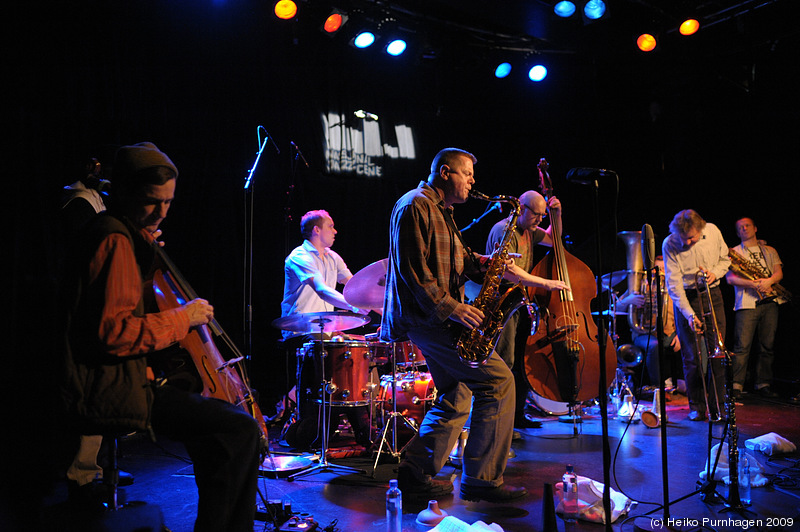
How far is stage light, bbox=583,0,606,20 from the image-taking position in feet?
23.4

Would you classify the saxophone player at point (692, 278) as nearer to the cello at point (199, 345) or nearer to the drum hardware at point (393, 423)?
the drum hardware at point (393, 423)

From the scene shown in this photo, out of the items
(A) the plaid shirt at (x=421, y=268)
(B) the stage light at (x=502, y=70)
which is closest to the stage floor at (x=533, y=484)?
(A) the plaid shirt at (x=421, y=268)

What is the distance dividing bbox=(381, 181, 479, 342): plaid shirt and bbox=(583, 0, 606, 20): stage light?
4832 millimetres

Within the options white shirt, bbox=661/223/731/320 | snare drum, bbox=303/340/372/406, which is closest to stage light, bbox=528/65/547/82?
white shirt, bbox=661/223/731/320

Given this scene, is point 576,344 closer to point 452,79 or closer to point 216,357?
point 216,357

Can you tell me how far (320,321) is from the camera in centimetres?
456

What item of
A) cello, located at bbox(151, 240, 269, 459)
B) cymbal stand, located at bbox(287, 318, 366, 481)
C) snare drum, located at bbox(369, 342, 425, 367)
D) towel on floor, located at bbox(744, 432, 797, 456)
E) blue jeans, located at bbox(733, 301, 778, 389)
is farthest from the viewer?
blue jeans, located at bbox(733, 301, 778, 389)

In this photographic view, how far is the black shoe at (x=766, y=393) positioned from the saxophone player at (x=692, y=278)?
2.38 metres

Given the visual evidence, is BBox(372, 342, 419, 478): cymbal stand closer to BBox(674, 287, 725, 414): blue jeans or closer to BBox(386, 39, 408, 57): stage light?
BBox(674, 287, 725, 414): blue jeans

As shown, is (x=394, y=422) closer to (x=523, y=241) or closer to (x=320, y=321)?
(x=320, y=321)

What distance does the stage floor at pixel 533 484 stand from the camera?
3.28 meters

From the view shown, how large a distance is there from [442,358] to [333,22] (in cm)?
463

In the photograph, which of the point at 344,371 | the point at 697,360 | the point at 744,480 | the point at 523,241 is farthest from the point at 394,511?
the point at 697,360

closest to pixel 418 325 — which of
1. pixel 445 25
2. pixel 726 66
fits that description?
pixel 445 25
